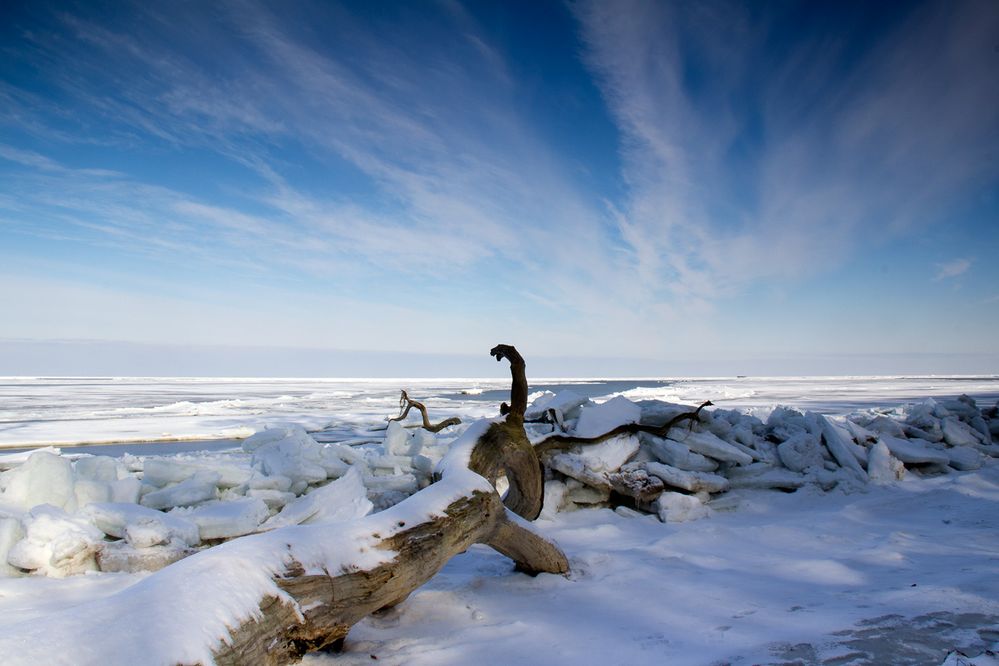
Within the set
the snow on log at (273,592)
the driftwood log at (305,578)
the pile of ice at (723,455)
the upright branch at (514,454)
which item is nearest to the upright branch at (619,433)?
the pile of ice at (723,455)

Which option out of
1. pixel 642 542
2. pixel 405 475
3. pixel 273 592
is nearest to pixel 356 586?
pixel 273 592

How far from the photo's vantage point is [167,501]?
434 centimetres

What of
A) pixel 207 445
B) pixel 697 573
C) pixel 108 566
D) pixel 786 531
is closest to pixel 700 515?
pixel 786 531

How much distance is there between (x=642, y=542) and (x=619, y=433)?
1485mm

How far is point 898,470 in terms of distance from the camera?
538 cm

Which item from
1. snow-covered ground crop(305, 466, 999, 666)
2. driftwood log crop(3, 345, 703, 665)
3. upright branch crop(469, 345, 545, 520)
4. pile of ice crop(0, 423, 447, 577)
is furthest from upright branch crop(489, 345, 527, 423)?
pile of ice crop(0, 423, 447, 577)

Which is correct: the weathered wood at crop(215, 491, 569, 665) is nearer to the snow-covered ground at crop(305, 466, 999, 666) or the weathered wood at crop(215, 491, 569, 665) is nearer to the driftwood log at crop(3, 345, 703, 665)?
the driftwood log at crop(3, 345, 703, 665)

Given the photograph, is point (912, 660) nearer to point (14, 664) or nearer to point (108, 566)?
point (14, 664)

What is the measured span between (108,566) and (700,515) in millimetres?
4156

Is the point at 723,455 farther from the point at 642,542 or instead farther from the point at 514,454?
the point at 514,454

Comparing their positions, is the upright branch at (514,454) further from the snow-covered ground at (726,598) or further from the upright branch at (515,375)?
the snow-covered ground at (726,598)

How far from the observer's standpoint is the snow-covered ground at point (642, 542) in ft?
7.31

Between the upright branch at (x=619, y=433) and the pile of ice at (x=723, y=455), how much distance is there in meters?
0.06

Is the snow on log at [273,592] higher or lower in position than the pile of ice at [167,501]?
higher
